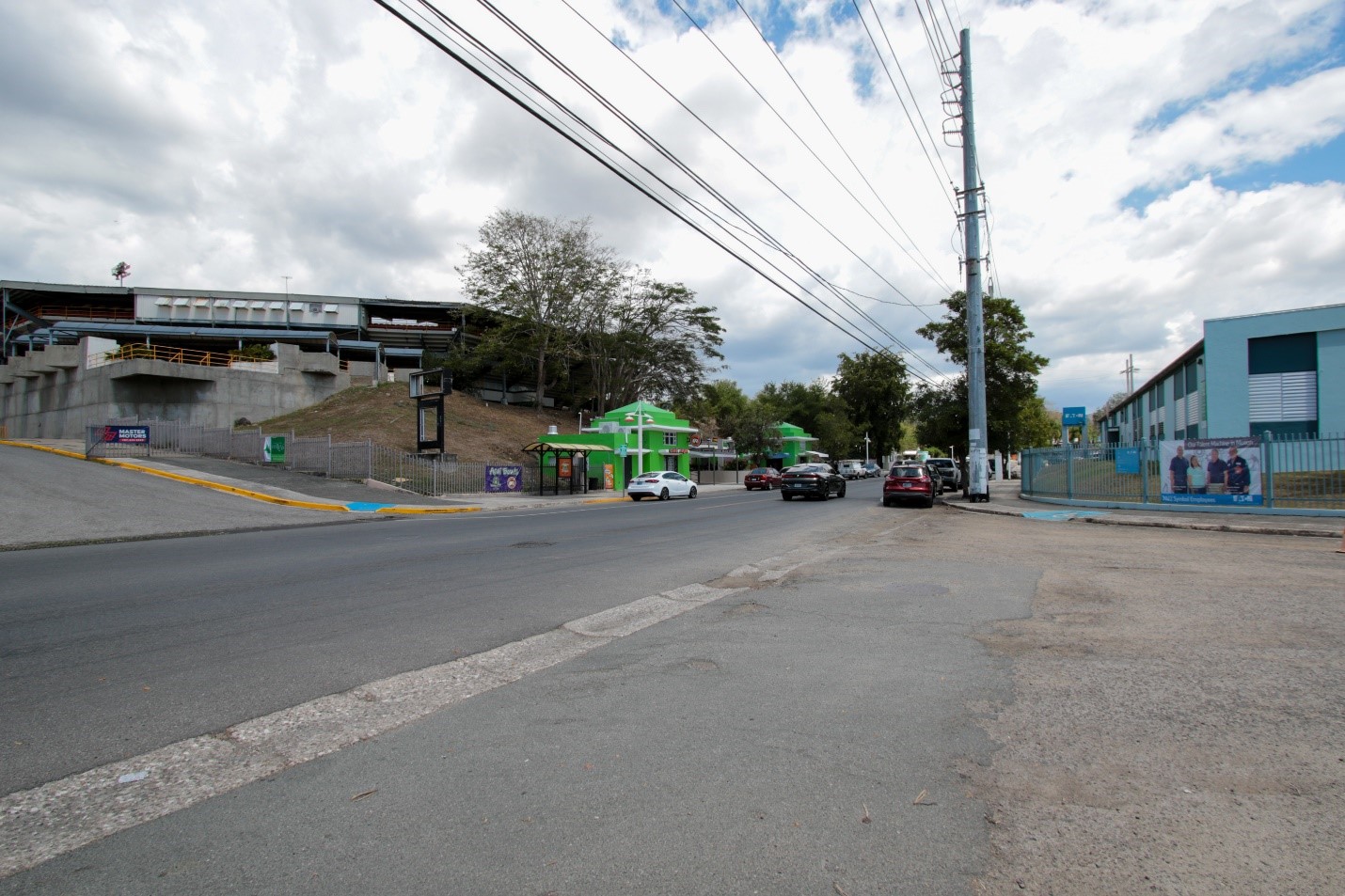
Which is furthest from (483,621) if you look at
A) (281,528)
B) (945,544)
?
(281,528)

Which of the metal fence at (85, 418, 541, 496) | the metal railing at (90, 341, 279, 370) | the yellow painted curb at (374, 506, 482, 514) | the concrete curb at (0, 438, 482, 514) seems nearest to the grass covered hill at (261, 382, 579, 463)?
the metal railing at (90, 341, 279, 370)

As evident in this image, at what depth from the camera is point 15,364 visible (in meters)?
44.8

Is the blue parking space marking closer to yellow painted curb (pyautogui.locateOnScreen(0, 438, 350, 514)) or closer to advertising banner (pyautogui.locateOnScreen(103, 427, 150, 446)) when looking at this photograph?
yellow painted curb (pyautogui.locateOnScreen(0, 438, 350, 514))

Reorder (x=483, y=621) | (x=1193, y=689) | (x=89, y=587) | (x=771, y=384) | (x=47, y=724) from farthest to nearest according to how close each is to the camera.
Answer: (x=771, y=384) → (x=89, y=587) → (x=483, y=621) → (x=1193, y=689) → (x=47, y=724)

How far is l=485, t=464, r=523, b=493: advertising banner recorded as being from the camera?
32281 mm

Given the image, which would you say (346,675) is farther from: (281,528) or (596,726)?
(281,528)

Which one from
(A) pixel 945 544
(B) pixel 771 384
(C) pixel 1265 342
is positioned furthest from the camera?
(B) pixel 771 384

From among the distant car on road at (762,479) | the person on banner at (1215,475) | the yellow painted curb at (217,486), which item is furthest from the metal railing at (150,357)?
the person on banner at (1215,475)

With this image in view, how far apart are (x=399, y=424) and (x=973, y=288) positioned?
1292 inches

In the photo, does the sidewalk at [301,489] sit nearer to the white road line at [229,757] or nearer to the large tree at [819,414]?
the white road line at [229,757]

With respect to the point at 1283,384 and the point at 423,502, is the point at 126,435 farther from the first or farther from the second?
the point at 1283,384

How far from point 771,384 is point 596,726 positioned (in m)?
89.1

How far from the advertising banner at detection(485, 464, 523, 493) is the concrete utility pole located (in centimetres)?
2058

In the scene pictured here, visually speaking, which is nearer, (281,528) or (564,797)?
(564,797)
